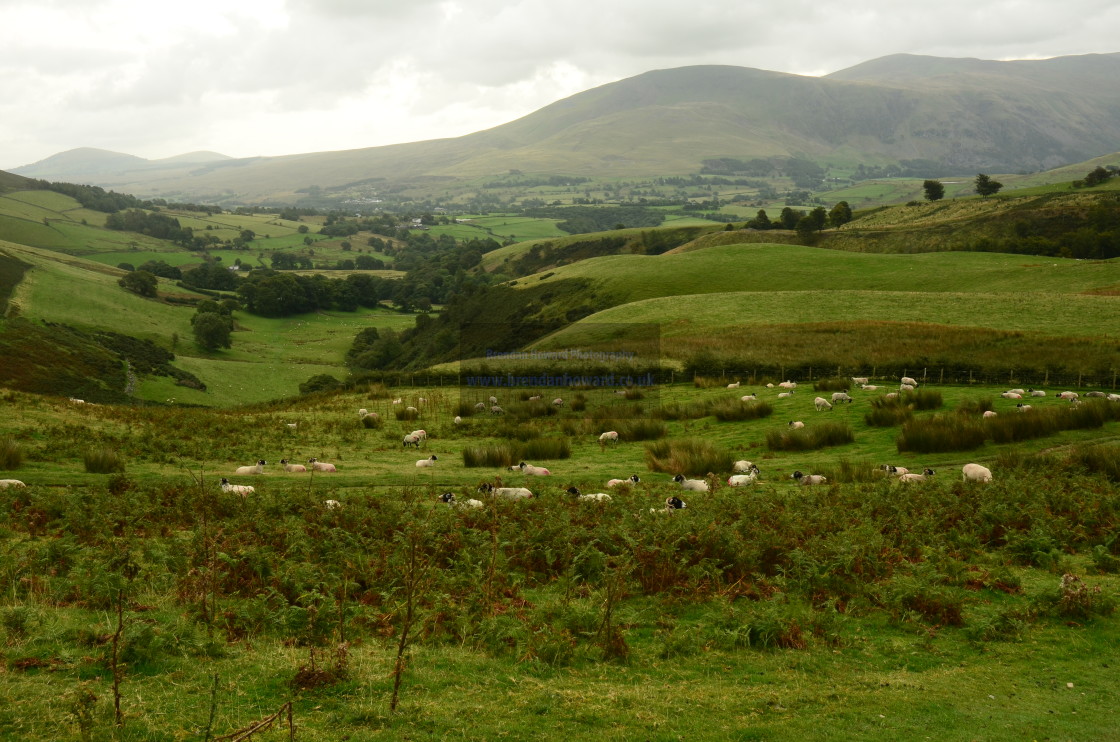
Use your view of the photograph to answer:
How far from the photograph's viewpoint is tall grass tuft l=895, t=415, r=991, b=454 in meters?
18.1

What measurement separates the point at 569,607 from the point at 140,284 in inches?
4870

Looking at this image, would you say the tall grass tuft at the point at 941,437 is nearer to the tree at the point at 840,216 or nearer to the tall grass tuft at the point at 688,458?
the tall grass tuft at the point at 688,458

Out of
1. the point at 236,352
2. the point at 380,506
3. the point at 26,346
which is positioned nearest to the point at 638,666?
the point at 380,506

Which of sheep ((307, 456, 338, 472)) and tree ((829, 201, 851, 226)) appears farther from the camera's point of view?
tree ((829, 201, 851, 226))

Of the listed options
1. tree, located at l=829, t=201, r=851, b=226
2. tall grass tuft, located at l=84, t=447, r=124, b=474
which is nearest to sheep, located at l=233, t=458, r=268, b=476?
tall grass tuft, located at l=84, t=447, r=124, b=474

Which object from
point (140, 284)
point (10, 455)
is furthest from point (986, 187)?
point (140, 284)

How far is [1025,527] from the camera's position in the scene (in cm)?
1184

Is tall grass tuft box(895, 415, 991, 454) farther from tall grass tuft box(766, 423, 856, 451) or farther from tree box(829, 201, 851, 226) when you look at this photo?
tree box(829, 201, 851, 226)

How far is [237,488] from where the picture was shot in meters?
14.9

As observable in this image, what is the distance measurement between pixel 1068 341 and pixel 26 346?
68985mm

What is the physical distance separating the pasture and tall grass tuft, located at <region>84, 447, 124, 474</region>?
680 mm

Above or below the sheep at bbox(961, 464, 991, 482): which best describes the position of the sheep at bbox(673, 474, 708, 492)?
below

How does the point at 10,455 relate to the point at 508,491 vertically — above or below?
above

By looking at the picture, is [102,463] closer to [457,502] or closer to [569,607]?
[457,502]
